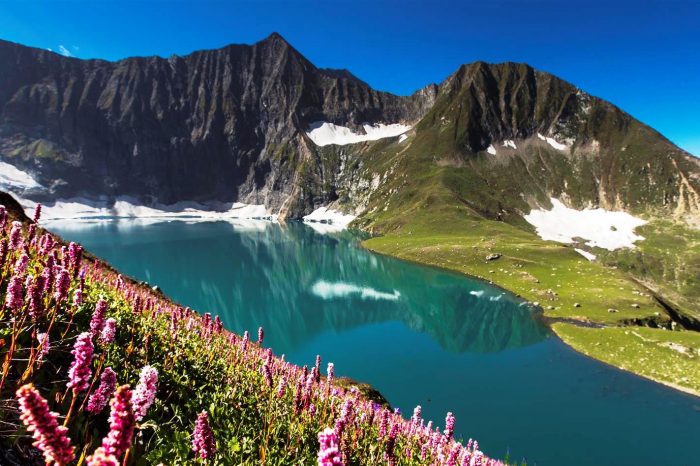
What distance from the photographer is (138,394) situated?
3529 millimetres

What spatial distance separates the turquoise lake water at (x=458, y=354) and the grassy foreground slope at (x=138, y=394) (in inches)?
1479

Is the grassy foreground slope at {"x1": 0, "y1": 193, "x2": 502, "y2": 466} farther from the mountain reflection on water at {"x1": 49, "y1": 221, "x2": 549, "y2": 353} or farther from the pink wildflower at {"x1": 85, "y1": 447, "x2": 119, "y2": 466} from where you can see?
the mountain reflection on water at {"x1": 49, "y1": 221, "x2": 549, "y2": 353}

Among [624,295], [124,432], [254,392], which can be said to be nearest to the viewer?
[124,432]

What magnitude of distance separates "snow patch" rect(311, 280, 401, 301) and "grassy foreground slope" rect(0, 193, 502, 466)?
95.1 m

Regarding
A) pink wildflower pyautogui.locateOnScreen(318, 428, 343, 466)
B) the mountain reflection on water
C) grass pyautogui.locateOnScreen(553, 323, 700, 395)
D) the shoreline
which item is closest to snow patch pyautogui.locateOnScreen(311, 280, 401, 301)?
the mountain reflection on water

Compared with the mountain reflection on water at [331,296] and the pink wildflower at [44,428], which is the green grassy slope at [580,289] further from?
the pink wildflower at [44,428]

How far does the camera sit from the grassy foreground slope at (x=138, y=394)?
356 cm

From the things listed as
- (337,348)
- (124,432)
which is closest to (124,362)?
(124,432)

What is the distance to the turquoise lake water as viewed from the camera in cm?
4372

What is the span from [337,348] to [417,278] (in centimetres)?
6232

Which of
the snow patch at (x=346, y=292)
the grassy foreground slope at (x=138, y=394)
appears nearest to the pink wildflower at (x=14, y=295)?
the grassy foreground slope at (x=138, y=394)

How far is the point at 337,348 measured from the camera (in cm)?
6925

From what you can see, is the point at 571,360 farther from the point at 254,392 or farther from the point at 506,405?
the point at 254,392

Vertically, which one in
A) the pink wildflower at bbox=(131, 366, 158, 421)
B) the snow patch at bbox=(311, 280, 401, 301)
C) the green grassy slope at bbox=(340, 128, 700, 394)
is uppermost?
the green grassy slope at bbox=(340, 128, 700, 394)
